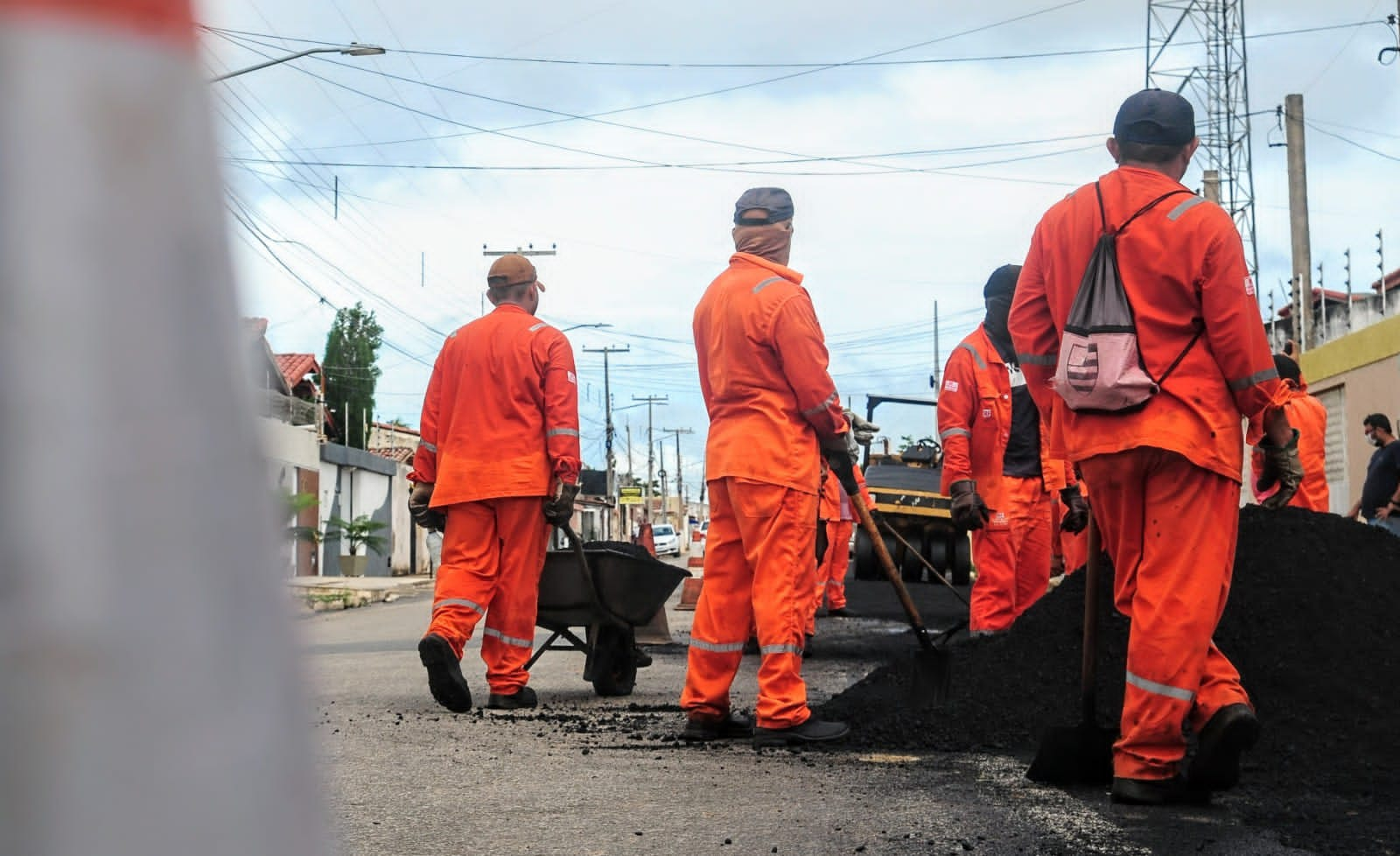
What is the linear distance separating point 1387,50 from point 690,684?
874 inches

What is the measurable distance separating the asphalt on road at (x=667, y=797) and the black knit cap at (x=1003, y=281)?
9.24ft

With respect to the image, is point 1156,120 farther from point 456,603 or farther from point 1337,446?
point 1337,446

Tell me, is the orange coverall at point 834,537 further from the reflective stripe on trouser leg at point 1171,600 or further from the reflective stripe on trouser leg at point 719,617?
the reflective stripe on trouser leg at point 1171,600

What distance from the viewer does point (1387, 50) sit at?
2405 centimetres

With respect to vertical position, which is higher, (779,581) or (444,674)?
(779,581)

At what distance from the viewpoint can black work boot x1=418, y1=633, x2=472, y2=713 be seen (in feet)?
21.5

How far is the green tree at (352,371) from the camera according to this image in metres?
63.1

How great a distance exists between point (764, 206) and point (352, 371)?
192 feet

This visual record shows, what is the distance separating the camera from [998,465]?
8773 mm

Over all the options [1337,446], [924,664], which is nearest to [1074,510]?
[924,664]

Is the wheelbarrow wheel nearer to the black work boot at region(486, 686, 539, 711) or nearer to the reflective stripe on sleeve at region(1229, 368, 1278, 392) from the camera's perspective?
the black work boot at region(486, 686, 539, 711)

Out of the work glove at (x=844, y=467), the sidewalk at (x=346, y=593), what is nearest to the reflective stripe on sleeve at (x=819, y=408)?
the work glove at (x=844, y=467)

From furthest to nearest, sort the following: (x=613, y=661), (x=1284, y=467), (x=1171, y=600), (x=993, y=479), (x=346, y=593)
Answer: (x=346, y=593) < (x=993, y=479) < (x=613, y=661) < (x=1284, y=467) < (x=1171, y=600)

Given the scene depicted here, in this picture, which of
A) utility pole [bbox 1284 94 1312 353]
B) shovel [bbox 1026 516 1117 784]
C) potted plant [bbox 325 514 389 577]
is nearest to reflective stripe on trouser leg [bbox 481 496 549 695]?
shovel [bbox 1026 516 1117 784]
